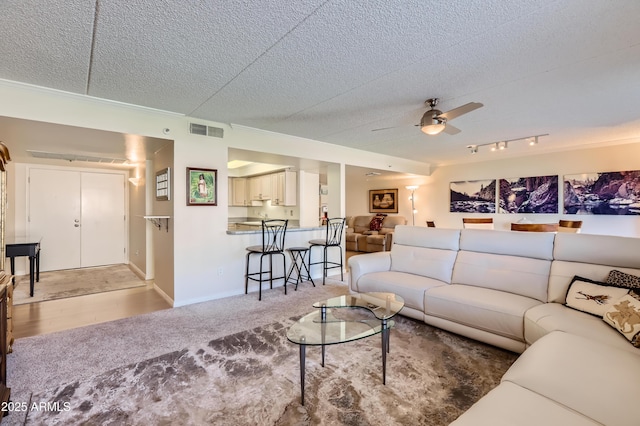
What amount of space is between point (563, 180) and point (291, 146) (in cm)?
522

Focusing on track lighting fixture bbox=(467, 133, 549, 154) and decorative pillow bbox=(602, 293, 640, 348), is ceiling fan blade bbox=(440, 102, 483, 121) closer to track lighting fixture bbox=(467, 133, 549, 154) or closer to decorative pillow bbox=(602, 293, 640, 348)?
decorative pillow bbox=(602, 293, 640, 348)

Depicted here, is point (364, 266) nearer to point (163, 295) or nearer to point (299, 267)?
point (299, 267)

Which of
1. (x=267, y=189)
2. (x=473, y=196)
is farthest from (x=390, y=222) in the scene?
(x=267, y=189)

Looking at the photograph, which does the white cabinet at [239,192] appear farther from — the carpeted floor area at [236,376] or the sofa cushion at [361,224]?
the carpeted floor area at [236,376]

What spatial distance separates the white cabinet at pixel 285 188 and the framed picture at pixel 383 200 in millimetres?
3616

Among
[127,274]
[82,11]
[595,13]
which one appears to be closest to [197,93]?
[82,11]

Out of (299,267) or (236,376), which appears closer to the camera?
(236,376)

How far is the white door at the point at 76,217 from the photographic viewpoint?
5.80 m

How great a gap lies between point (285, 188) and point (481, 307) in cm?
450

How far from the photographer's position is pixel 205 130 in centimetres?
386

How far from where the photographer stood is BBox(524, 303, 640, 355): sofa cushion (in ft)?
6.07

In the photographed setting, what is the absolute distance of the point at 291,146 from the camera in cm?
474

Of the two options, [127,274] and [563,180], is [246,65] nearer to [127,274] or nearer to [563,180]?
[127,274]

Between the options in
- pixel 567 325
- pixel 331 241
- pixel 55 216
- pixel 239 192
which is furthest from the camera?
pixel 239 192
